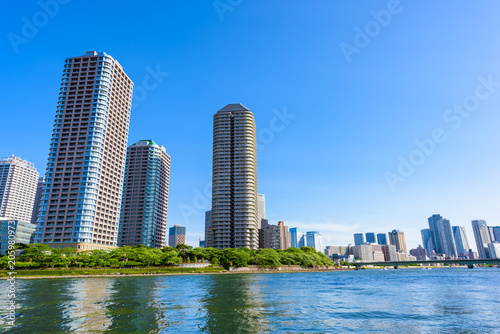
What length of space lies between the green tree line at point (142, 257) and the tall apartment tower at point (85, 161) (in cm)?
1786

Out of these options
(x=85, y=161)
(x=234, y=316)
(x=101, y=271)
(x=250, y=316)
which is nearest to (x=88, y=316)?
(x=234, y=316)

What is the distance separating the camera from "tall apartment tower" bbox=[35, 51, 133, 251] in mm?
157375

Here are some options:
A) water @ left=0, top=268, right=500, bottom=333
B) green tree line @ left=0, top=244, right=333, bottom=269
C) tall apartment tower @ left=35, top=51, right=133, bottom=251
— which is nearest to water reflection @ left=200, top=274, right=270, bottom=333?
water @ left=0, top=268, right=500, bottom=333

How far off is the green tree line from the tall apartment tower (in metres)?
17.9

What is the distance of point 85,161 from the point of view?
545ft

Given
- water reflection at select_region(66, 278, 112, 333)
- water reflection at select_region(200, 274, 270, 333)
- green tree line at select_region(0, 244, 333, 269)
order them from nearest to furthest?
water reflection at select_region(66, 278, 112, 333), water reflection at select_region(200, 274, 270, 333), green tree line at select_region(0, 244, 333, 269)

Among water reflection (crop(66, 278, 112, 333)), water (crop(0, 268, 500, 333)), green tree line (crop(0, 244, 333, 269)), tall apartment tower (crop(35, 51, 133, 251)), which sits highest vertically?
tall apartment tower (crop(35, 51, 133, 251))

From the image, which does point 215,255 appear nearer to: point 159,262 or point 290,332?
point 159,262

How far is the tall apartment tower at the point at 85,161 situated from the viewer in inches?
6196

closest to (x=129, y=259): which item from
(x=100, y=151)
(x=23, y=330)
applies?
(x=100, y=151)

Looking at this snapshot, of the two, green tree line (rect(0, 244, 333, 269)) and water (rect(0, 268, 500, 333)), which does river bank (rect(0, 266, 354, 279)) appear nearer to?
green tree line (rect(0, 244, 333, 269))

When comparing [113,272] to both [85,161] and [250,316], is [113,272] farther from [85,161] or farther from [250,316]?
[250,316]

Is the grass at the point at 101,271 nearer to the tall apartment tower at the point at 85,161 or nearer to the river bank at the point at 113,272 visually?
the river bank at the point at 113,272

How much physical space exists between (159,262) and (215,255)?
102 ft
